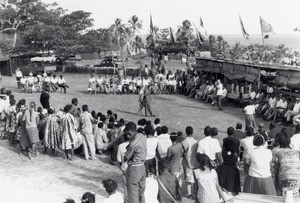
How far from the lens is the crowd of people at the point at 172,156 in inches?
261

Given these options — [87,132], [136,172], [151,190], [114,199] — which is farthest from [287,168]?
[87,132]

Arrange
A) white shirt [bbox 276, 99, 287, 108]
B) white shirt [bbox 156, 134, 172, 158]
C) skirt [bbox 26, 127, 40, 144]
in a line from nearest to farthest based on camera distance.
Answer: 1. white shirt [bbox 156, 134, 172, 158]
2. skirt [bbox 26, 127, 40, 144]
3. white shirt [bbox 276, 99, 287, 108]

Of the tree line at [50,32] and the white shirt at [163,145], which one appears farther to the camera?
the tree line at [50,32]

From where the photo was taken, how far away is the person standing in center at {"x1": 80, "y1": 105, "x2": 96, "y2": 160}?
Answer: 35.3 ft

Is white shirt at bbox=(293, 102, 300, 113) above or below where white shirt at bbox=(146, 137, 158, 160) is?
below

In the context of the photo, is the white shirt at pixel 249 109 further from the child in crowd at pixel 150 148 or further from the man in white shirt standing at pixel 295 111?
the child in crowd at pixel 150 148

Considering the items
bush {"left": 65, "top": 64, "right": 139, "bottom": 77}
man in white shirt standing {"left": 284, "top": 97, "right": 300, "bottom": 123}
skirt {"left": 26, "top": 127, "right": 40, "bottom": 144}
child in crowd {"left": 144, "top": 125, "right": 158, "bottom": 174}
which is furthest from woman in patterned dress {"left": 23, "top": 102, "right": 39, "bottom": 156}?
bush {"left": 65, "top": 64, "right": 139, "bottom": 77}

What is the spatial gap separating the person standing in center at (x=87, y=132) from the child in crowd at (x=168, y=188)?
393 cm

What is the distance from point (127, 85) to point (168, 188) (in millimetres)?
17421

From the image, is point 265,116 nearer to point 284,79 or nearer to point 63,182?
point 284,79

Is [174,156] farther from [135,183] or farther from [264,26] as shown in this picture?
[264,26]

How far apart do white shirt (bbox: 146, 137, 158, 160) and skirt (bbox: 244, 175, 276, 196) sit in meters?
2.25

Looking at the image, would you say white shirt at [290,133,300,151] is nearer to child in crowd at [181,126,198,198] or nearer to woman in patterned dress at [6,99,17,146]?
child in crowd at [181,126,198,198]

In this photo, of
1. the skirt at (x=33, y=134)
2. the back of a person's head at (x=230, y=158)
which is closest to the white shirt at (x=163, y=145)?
the back of a person's head at (x=230, y=158)
